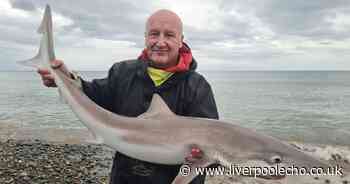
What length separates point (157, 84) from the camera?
3.96m

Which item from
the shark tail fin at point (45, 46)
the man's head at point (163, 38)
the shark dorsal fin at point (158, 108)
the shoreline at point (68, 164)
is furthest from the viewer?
the shoreline at point (68, 164)

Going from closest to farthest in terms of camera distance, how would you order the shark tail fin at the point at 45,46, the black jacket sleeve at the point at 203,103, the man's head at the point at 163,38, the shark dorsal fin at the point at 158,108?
the shark dorsal fin at the point at 158,108 → the black jacket sleeve at the point at 203,103 → the man's head at the point at 163,38 → the shark tail fin at the point at 45,46

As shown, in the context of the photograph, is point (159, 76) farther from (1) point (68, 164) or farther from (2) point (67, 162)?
(2) point (67, 162)

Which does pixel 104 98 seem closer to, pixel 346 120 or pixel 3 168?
pixel 3 168

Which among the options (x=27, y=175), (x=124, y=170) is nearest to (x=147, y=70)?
(x=124, y=170)

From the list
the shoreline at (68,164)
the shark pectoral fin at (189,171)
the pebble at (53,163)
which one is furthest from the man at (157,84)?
the pebble at (53,163)

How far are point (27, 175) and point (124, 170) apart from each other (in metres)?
6.94

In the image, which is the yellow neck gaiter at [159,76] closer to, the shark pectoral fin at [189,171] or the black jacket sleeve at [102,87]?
the black jacket sleeve at [102,87]

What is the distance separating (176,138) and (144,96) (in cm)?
66

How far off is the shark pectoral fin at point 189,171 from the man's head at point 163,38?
3.96 feet

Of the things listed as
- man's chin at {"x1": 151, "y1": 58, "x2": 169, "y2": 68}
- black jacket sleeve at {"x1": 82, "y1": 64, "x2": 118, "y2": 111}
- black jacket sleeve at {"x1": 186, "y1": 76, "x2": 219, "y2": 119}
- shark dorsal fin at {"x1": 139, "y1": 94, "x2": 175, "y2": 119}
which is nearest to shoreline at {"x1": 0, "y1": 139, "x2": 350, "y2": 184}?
black jacket sleeve at {"x1": 186, "y1": 76, "x2": 219, "y2": 119}

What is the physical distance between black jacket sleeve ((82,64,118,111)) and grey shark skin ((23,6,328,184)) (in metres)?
0.12

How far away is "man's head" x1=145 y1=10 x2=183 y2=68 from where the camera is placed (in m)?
3.92

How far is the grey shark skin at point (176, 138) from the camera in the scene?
3.43 m
